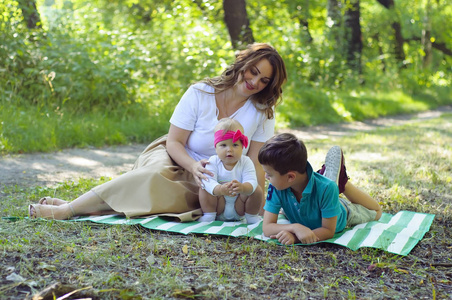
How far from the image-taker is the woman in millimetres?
3578

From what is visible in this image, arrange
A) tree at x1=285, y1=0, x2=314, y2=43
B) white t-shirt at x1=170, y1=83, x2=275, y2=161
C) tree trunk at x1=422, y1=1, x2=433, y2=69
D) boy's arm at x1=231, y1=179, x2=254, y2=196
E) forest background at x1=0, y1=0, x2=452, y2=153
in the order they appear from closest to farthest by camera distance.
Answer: boy's arm at x1=231, y1=179, x2=254, y2=196
white t-shirt at x1=170, y1=83, x2=275, y2=161
forest background at x1=0, y1=0, x2=452, y2=153
tree at x1=285, y1=0, x2=314, y2=43
tree trunk at x1=422, y1=1, x2=433, y2=69

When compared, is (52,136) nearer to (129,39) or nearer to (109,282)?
(129,39)

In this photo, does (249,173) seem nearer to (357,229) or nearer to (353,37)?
(357,229)

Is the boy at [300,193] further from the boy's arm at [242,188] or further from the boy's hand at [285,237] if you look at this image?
the boy's arm at [242,188]

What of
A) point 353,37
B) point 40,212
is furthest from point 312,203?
point 353,37

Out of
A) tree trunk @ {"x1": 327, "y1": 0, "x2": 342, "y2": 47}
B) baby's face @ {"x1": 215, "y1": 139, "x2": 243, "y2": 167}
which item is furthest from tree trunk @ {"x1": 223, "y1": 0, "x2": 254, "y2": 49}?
baby's face @ {"x1": 215, "y1": 139, "x2": 243, "y2": 167}

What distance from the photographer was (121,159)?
6121mm

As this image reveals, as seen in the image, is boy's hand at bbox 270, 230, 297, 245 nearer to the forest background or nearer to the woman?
the woman

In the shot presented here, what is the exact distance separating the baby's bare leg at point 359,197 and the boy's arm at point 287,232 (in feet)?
1.97

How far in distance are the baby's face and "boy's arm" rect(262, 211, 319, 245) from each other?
0.47 m

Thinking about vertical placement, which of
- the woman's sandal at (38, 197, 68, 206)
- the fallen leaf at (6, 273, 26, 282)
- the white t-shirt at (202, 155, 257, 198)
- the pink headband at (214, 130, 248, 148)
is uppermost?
the pink headband at (214, 130, 248, 148)

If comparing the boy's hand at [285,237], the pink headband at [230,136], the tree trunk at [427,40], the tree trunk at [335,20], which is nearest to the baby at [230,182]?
the pink headband at [230,136]

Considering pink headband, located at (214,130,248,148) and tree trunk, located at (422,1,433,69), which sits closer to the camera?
pink headband, located at (214,130,248,148)

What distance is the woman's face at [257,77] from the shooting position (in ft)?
12.0
